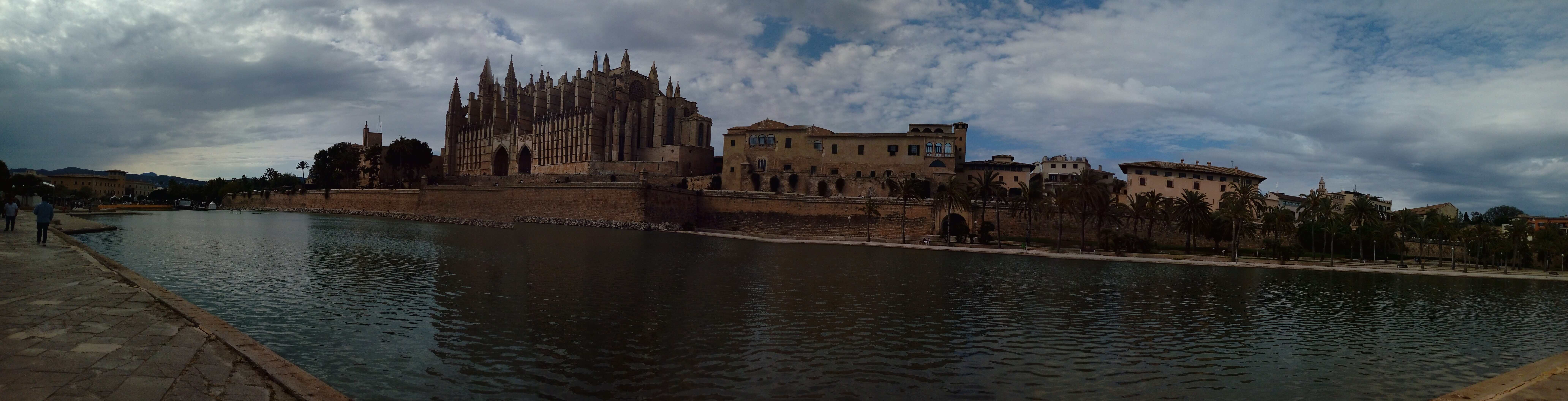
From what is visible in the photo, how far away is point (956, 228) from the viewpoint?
58.1 meters

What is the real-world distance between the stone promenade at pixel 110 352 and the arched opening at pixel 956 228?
151 feet

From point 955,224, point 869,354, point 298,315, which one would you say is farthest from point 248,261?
point 955,224

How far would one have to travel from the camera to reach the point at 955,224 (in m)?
58.5

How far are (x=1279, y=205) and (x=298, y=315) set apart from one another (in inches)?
3270

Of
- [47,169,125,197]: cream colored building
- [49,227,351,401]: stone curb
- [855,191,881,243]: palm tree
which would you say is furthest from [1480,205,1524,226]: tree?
[47,169,125,197]: cream colored building

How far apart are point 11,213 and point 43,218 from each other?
19.2ft

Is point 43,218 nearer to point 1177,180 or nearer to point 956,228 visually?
point 956,228

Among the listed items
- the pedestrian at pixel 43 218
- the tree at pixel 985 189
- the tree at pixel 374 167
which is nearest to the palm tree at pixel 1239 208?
the tree at pixel 985 189

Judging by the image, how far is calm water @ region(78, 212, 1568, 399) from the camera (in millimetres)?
9875

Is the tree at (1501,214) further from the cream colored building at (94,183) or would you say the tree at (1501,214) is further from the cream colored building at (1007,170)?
the cream colored building at (94,183)

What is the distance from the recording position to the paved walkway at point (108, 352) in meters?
6.25

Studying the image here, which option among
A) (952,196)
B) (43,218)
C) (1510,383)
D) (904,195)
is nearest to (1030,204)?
(952,196)

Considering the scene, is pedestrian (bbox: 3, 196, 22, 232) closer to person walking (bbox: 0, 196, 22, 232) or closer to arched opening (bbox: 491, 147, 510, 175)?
person walking (bbox: 0, 196, 22, 232)

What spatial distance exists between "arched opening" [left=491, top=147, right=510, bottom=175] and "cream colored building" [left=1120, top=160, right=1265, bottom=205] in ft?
224
